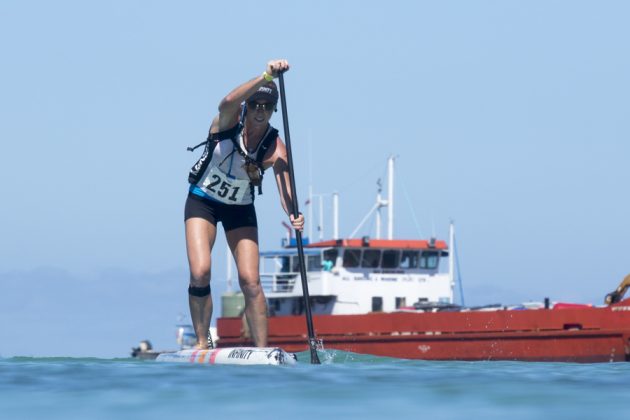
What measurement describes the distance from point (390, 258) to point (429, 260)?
1445 millimetres

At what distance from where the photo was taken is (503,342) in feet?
97.9

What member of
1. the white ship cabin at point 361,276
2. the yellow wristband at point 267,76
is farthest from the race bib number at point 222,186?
the white ship cabin at point 361,276

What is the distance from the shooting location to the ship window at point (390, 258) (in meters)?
37.2

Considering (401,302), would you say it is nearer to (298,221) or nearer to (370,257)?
(370,257)

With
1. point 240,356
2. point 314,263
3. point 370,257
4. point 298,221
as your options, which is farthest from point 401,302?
point 240,356

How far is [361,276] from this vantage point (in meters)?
36.8

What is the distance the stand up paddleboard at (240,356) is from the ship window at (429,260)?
2785cm

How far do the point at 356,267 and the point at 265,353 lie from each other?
27.6 metres

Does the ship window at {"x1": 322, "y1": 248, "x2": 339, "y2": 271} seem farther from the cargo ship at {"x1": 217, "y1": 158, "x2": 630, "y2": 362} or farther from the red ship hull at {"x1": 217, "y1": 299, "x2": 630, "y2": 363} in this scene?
the red ship hull at {"x1": 217, "y1": 299, "x2": 630, "y2": 363}

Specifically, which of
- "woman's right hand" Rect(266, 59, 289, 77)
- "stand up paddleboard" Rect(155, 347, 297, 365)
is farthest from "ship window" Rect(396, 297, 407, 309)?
"woman's right hand" Rect(266, 59, 289, 77)

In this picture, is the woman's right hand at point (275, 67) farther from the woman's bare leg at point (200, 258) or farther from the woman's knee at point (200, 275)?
the woman's knee at point (200, 275)

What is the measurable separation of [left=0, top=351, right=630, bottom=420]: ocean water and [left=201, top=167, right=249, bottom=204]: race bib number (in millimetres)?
2987

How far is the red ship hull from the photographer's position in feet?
93.0

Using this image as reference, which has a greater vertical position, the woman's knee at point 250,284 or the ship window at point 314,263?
the ship window at point 314,263
